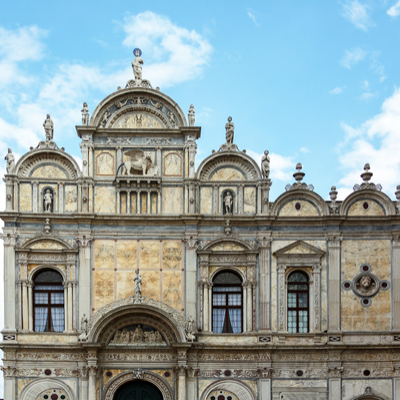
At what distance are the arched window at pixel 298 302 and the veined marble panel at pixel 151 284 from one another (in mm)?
5061

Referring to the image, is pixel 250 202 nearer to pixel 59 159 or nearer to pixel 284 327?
pixel 284 327

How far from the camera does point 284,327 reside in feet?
81.4

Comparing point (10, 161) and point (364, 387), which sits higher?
point (10, 161)

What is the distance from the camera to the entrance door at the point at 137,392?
24.6m

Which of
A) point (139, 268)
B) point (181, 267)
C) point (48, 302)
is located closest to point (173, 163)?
point (181, 267)

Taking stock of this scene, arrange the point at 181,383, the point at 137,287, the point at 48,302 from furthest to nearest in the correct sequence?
1. the point at 48,302
2. the point at 137,287
3. the point at 181,383

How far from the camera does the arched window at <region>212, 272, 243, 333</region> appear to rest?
82.3 ft

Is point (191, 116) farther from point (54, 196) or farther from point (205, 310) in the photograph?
point (205, 310)

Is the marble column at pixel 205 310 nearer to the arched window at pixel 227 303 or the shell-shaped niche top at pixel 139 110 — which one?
the arched window at pixel 227 303

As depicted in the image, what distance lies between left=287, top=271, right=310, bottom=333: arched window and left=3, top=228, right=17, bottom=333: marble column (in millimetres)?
10437

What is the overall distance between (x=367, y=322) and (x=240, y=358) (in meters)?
5.03

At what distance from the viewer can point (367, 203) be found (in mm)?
25734

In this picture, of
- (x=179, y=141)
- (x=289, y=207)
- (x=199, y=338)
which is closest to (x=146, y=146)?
(x=179, y=141)

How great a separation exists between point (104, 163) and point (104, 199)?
145 centimetres
